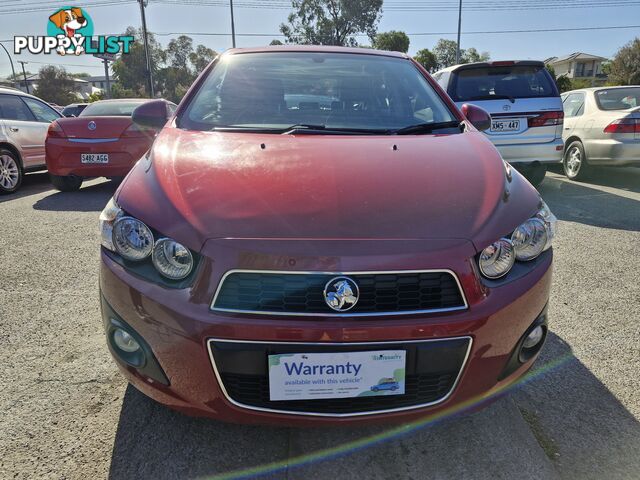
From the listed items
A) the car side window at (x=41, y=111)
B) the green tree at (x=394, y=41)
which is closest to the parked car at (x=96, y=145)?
the car side window at (x=41, y=111)

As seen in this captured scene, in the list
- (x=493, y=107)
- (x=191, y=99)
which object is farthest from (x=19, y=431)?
(x=493, y=107)

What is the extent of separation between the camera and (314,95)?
2.52m

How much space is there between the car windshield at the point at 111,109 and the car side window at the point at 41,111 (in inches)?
35.9

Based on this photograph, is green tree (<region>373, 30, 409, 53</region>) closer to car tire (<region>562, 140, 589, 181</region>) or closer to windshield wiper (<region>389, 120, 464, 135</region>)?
car tire (<region>562, 140, 589, 181</region>)

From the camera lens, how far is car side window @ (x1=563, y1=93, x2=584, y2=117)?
7.35 m

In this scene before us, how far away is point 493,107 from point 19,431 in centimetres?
550

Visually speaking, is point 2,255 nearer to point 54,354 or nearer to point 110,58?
point 54,354

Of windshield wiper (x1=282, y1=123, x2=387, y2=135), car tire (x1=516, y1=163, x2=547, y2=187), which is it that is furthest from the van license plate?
windshield wiper (x1=282, y1=123, x2=387, y2=135)

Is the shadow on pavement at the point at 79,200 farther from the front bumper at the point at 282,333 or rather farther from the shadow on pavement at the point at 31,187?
the front bumper at the point at 282,333

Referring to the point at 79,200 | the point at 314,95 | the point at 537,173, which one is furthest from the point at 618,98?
the point at 79,200

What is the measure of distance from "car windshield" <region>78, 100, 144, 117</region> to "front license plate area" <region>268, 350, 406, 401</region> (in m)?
6.19

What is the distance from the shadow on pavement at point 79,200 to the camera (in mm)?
5520

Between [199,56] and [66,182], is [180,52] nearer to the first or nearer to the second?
[199,56]

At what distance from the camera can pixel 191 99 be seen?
247 centimetres
